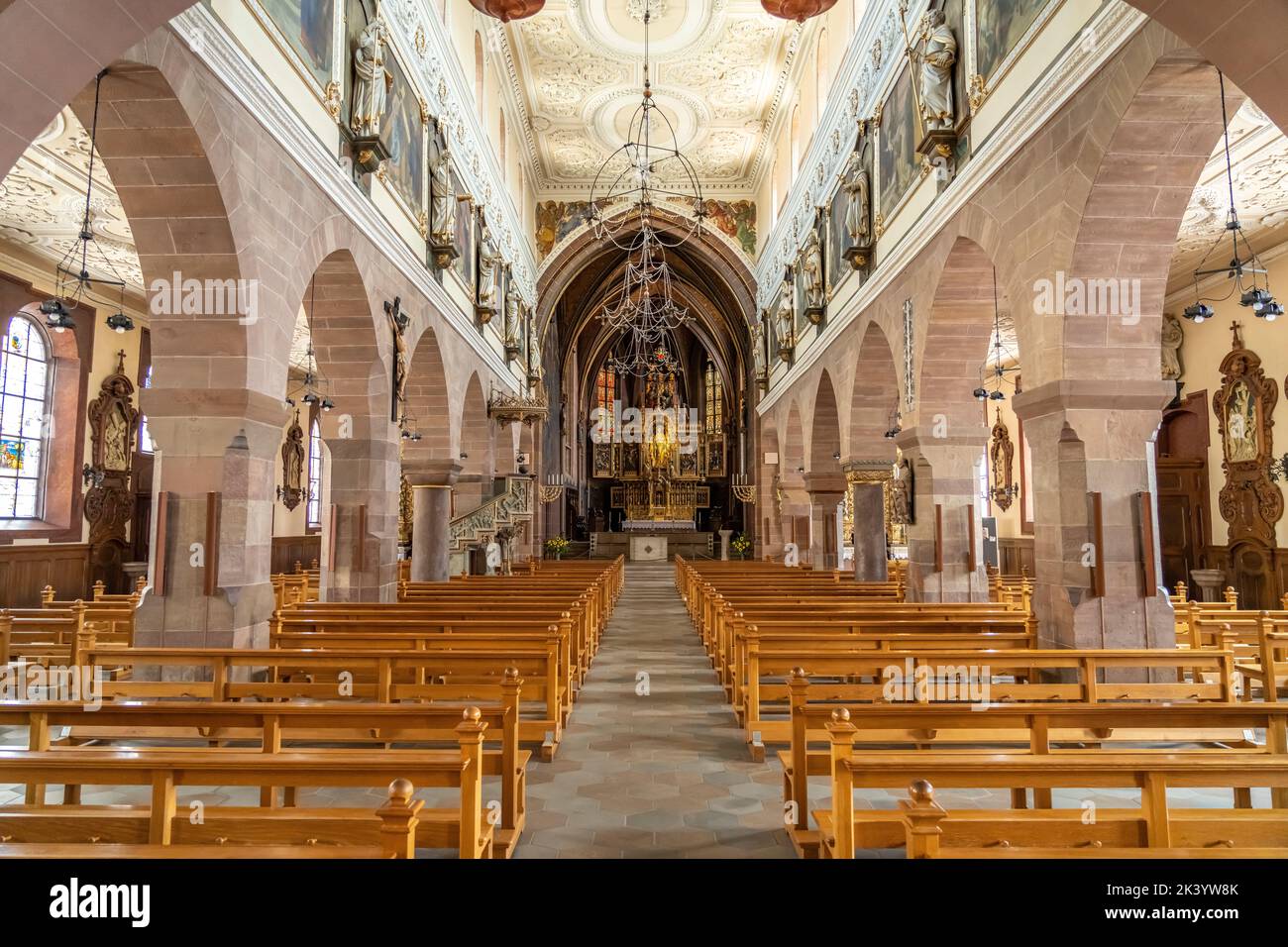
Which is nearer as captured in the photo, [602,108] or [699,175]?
[602,108]

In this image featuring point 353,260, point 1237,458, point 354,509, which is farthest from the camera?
point 1237,458

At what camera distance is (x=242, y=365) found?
6609 millimetres

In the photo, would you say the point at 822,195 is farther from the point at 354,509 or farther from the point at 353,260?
the point at 354,509

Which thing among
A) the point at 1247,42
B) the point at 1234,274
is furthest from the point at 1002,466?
the point at 1247,42

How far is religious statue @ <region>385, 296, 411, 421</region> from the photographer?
33.9ft

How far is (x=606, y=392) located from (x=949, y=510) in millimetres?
26894

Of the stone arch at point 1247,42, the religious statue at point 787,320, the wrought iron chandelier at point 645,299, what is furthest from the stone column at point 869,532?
the stone arch at point 1247,42

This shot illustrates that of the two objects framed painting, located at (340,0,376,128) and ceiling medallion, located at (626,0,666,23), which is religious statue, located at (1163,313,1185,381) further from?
framed painting, located at (340,0,376,128)

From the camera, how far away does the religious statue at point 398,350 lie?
33.9 feet

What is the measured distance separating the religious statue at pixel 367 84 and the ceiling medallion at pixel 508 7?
2.26m

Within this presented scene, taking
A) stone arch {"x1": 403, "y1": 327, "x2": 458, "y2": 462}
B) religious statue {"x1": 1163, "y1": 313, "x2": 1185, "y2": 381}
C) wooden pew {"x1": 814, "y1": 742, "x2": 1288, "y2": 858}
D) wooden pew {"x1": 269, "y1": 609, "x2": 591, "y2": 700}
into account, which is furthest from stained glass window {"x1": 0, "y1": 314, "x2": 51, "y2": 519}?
religious statue {"x1": 1163, "y1": 313, "x2": 1185, "y2": 381}

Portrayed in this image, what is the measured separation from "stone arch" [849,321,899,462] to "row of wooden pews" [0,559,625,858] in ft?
24.6
